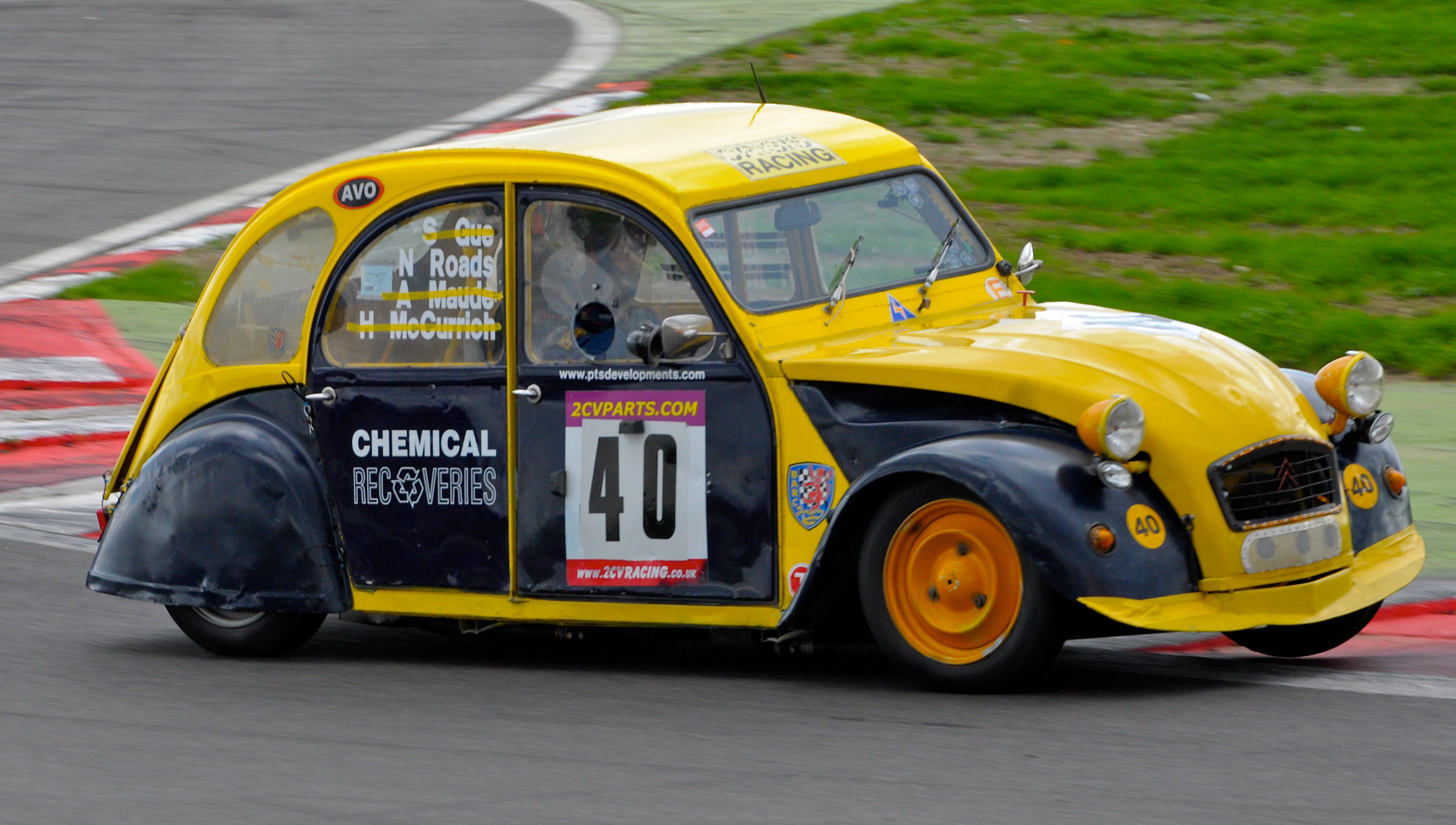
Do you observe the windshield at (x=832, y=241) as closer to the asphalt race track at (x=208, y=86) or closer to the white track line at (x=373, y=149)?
the white track line at (x=373, y=149)

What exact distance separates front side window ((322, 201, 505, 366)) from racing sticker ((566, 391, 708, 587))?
19.1 inches

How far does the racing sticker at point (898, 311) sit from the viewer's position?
6934 millimetres

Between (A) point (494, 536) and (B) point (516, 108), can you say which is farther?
(B) point (516, 108)

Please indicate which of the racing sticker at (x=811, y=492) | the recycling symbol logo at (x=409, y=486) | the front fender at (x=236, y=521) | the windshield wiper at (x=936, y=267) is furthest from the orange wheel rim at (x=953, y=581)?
the front fender at (x=236, y=521)

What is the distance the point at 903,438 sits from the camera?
243 inches

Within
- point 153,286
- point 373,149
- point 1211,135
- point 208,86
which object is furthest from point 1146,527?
point 208,86

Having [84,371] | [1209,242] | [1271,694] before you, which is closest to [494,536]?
[1271,694]

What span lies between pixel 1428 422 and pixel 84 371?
28.5 feet

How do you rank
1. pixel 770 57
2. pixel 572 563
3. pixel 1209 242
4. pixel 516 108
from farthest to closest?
1. pixel 770 57
2. pixel 516 108
3. pixel 1209 242
4. pixel 572 563

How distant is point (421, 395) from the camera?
22.8ft

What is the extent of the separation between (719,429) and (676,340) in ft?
1.05

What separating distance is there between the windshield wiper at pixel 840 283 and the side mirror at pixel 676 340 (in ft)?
1.45

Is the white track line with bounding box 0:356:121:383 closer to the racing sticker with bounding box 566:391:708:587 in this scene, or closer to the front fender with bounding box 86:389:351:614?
the front fender with bounding box 86:389:351:614

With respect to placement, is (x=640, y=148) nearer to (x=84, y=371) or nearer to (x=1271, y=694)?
(x=1271, y=694)
